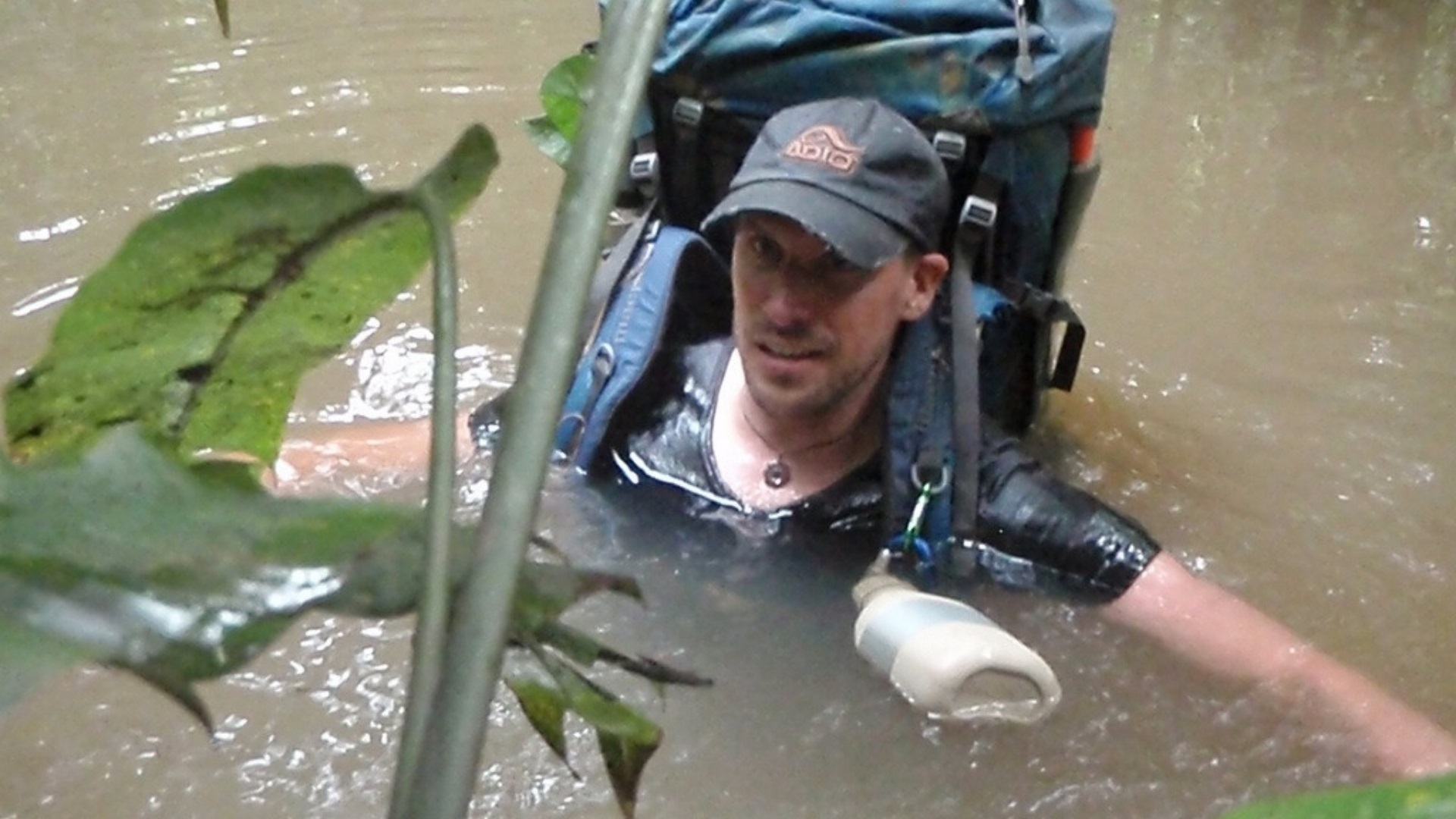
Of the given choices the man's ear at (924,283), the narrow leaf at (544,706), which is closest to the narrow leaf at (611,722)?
the narrow leaf at (544,706)

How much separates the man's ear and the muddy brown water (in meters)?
0.32

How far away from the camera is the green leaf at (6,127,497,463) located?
1.23ft

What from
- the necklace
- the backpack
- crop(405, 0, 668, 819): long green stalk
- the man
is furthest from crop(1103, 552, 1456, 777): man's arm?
crop(405, 0, 668, 819): long green stalk

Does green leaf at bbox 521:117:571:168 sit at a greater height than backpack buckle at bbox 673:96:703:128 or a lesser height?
greater

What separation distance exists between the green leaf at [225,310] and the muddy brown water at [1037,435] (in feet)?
0.39

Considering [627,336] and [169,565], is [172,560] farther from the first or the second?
[627,336]

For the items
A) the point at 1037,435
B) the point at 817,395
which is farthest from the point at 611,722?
the point at 1037,435

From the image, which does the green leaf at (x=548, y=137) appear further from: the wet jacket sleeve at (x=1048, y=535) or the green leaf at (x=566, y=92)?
the wet jacket sleeve at (x=1048, y=535)

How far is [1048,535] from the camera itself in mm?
1521

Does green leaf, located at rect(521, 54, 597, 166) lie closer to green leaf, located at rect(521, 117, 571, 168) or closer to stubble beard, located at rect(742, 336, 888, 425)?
green leaf, located at rect(521, 117, 571, 168)

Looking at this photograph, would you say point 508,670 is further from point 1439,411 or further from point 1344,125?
point 1344,125

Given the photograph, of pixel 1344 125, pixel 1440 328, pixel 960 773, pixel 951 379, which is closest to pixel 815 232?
pixel 951 379

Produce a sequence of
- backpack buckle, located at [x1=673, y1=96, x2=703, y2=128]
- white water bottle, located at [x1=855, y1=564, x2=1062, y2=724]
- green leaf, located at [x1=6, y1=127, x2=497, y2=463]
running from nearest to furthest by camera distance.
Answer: green leaf, located at [x1=6, y1=127, x2=497, y2=463] < white water bottle, located at [x1=855, y1=564, x2=1062, y2=724] < backpack buckle, located at [x1=673, y1=96, x2=703, y2=128]

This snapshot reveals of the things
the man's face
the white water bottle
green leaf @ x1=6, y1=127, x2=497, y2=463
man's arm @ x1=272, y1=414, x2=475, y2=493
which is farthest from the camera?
man's arm @ x1=272, y1=414, x2=475, y2=493
